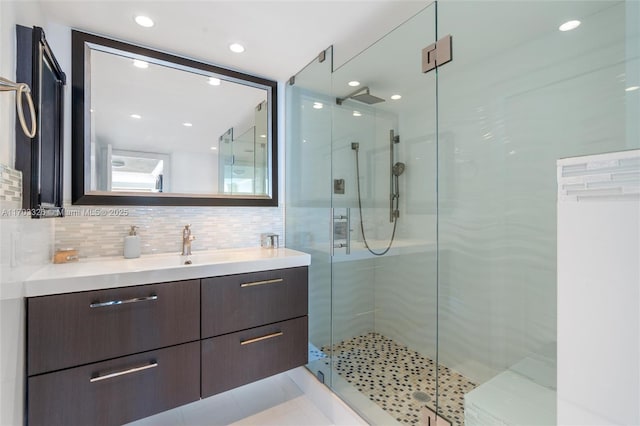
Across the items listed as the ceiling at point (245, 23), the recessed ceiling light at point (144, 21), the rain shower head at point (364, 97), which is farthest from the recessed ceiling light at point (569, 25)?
the recessed ceiling light at point (144, 21)

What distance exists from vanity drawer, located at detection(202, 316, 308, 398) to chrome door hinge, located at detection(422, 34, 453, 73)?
1.61m

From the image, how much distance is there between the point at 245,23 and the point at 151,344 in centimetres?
172

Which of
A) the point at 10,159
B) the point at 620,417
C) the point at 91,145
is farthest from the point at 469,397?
the point at 91,145

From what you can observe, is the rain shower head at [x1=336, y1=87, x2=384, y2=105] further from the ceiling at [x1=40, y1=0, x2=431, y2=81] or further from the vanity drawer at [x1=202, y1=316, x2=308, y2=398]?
the vanity drawer at [x1=202, y1=316, x2=308, y2=398]

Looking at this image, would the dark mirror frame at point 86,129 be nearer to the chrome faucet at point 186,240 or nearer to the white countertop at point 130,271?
the chrome faucet at point 186,240

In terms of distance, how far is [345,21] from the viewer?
60.0 inches

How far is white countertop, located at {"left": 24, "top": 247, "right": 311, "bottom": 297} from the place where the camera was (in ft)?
3.82

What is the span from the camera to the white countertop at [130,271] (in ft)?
3.82

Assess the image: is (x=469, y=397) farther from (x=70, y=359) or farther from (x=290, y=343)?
(x=70, y=359)

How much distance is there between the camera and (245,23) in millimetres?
1536

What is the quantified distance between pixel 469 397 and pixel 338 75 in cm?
191

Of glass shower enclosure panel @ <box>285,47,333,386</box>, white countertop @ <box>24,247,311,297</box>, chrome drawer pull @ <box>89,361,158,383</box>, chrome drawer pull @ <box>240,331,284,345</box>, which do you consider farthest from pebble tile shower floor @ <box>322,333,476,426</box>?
chrome drawer pull @ <box>89,361,158,383</box>

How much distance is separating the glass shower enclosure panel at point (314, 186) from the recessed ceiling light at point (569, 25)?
117 cm

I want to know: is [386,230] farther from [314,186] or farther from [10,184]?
[10,184]
